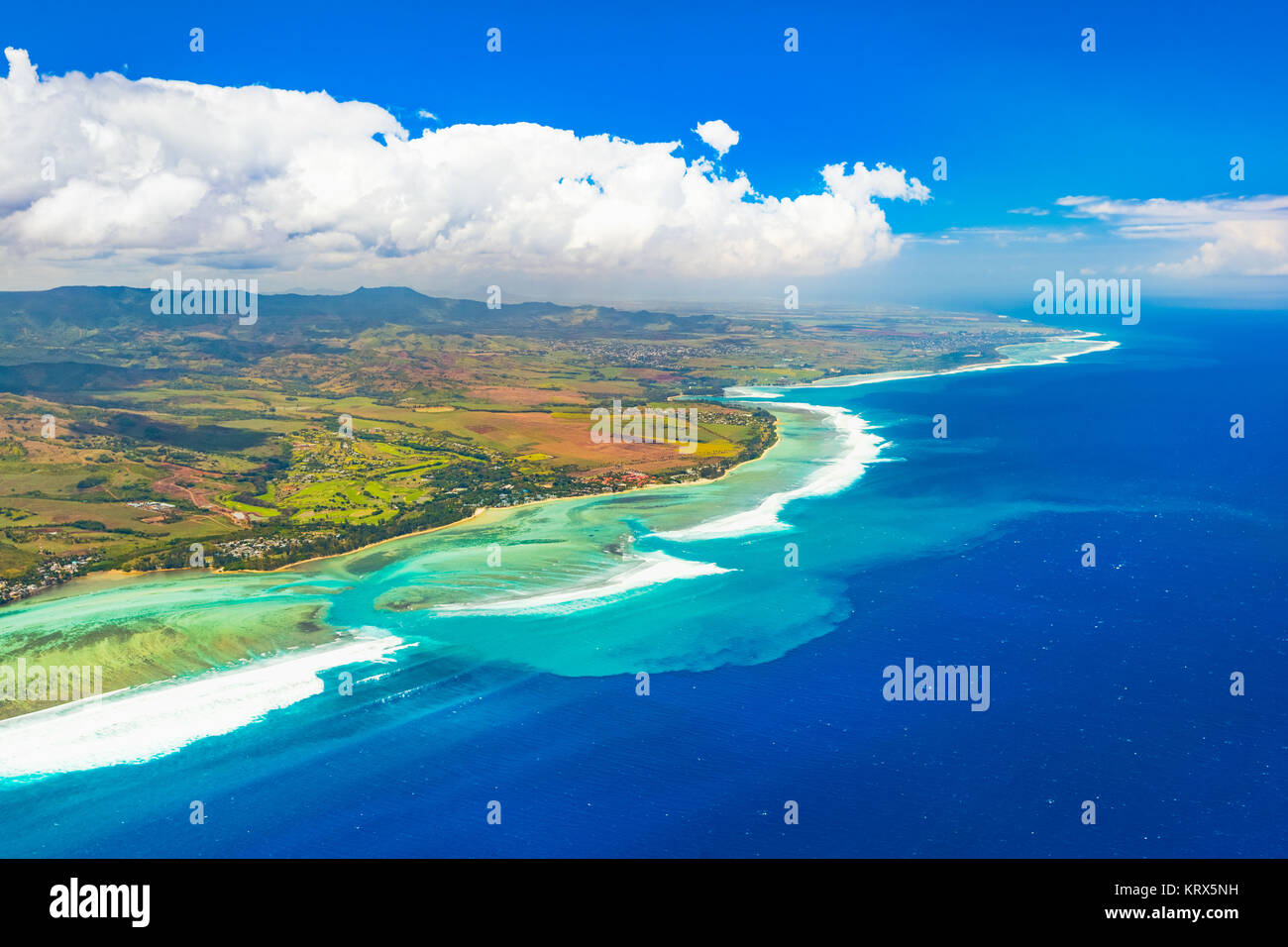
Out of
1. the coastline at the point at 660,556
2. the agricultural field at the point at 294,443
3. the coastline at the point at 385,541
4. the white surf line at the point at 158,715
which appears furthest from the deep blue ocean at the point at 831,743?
the agricultural field at the point at 294,443

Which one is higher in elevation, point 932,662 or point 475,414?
point 475,414

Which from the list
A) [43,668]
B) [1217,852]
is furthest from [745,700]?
[43,668]

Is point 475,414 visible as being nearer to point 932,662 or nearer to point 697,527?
point 697,527

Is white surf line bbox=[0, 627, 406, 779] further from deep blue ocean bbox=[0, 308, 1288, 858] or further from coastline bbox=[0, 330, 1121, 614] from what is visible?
coastline bbox=[0, 330, 1121, 614]

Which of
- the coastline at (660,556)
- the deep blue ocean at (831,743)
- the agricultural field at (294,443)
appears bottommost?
the deep blue ocean at (831,743)

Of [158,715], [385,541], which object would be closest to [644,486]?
[385,541]

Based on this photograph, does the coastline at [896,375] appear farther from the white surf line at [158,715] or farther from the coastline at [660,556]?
the white surf line at [158,715]
